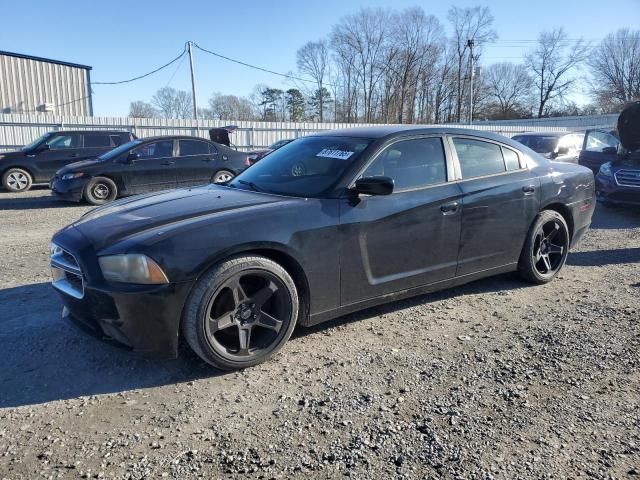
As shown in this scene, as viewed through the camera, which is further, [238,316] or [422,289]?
[422,289]

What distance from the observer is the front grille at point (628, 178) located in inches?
345

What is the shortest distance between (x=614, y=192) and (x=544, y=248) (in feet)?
17.2

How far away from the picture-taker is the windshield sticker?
3.89 metres

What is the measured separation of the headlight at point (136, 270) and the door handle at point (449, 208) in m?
2.27

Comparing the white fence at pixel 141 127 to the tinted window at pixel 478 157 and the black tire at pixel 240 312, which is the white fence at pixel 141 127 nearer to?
the tinted window at pixel 478 157

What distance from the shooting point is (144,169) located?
1120 centimetres

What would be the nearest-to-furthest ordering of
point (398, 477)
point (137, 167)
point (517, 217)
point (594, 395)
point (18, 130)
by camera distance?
point (398, 477), point (594, 395), point (517, 217), point (137, 167), point (18, 130)

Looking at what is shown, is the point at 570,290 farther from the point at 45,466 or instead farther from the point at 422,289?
the point at 45,466

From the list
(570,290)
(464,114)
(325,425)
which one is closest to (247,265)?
(325,425)

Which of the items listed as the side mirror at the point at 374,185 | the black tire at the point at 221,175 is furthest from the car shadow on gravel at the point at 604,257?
the black tire at the point at 221,175

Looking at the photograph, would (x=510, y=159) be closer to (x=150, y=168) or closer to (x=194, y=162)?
(x=194, y=162)

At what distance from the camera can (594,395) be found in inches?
115

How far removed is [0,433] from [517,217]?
167 inches

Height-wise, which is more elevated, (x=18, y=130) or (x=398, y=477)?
(x=18, y=130)
